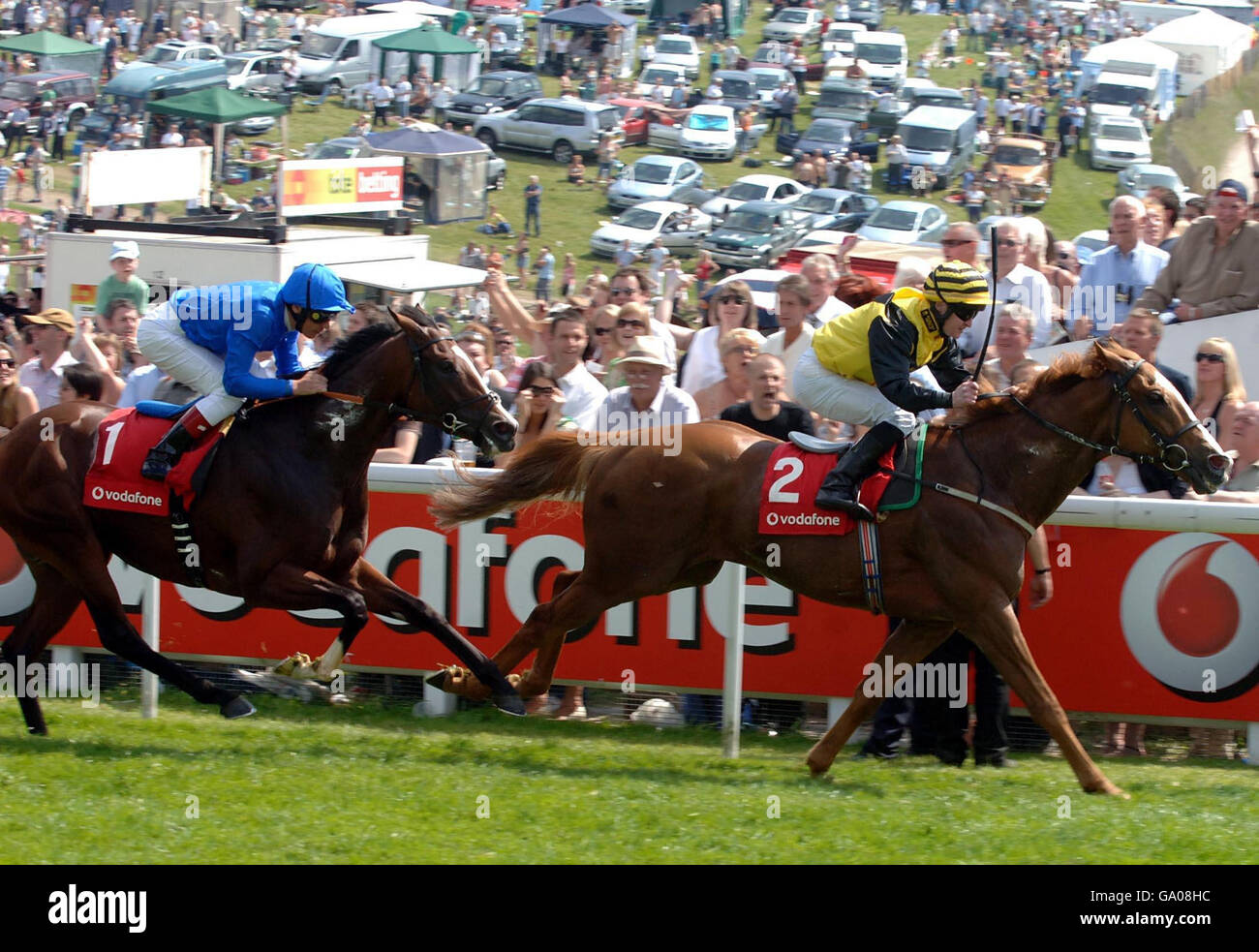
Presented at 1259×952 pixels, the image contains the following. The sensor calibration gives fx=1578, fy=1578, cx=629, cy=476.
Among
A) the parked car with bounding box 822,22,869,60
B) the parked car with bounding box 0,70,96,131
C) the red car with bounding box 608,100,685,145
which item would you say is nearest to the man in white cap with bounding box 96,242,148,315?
the parked car with bounding box 0,70,96,131

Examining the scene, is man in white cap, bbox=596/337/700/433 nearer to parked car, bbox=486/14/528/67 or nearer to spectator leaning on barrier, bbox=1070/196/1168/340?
spectator leaning on barrier, bbox=1070/196/1168/340

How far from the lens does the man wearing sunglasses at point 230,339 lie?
20.8ft

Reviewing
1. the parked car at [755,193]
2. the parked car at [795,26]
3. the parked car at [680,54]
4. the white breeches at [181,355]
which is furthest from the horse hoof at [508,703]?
the parked car at [795,26]

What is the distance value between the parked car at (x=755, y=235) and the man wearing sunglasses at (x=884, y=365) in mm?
20440

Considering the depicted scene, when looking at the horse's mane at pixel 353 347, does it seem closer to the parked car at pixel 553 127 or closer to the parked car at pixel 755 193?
the parked car at pixel 755 193

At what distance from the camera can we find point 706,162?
117 feet

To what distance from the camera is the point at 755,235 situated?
2745cm

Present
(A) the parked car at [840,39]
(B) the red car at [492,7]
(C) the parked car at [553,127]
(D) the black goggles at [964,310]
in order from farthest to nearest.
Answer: (B) the red car at [492,7] → (A) the parked car at [840,39] → (C) the parked car at [553,127] → (D) the black goggles at [964,310]

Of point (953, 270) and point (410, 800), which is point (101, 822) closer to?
point (410, 800)

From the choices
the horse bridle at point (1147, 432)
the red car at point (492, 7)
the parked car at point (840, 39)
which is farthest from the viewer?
the red car at point (492, 7)

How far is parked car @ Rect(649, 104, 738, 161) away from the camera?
3566 cm

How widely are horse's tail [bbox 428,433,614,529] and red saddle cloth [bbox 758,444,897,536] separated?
0.78 metres
